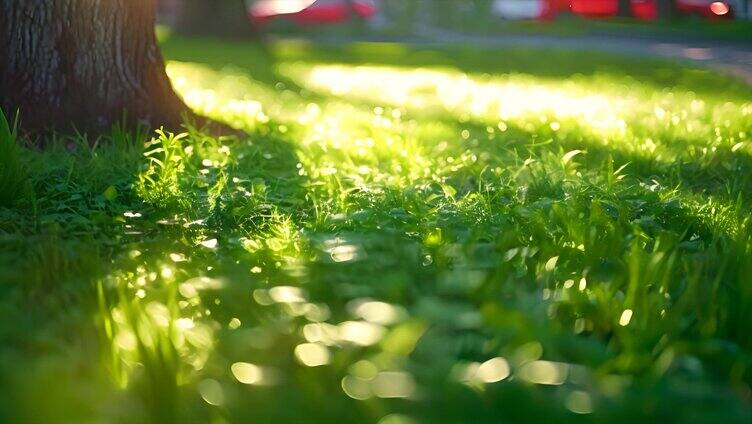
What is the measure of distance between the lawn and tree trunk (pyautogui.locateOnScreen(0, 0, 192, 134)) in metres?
0.25

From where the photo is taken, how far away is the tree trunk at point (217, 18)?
59.1ft

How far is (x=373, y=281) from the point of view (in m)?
3.17

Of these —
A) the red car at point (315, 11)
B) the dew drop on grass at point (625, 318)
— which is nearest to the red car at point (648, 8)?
the red car at point (315, 11)

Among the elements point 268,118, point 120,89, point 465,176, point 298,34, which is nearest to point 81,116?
point 120,89

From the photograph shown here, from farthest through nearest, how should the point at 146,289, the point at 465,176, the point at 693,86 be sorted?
the point at 693,86 < the point at 465,176 < the point at 146,289

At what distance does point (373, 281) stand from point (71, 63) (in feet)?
10.7

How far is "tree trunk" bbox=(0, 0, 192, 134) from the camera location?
5.68 meters

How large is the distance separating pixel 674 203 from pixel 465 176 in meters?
1.28

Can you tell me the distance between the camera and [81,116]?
5.83m

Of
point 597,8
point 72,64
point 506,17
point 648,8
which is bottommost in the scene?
point 506,17

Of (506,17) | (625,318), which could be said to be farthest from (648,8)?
(625,318)

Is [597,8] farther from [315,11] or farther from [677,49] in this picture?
[677,49]

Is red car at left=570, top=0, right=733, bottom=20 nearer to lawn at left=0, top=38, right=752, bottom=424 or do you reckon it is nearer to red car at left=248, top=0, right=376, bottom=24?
red car at left=248, top=0, right=376, bottom=24

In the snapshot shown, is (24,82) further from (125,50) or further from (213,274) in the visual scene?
(213,274)
